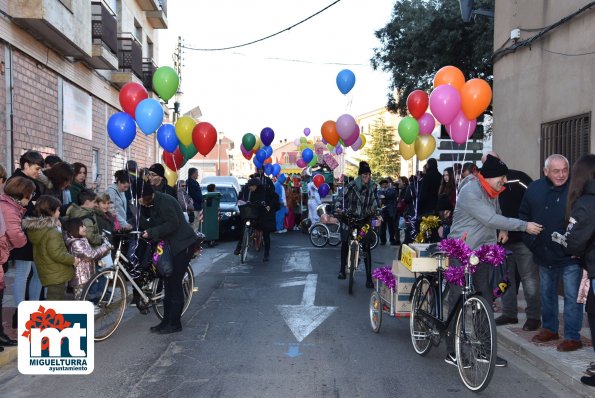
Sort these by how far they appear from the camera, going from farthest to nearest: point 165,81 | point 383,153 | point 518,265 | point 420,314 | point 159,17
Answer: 1. point 383,153
2. point 159,17
3. point 165,81
4. point 518,265
5. point 420,314

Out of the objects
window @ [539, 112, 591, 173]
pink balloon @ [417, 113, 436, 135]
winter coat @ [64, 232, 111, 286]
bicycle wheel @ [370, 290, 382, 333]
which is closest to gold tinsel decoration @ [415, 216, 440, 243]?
bicycle wheel @ [370, 290, 382, 333]

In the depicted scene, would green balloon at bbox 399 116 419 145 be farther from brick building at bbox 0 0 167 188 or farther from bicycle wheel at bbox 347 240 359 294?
brick building at bbox 0 0 167 188

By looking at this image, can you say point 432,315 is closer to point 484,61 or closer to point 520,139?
point 520,139

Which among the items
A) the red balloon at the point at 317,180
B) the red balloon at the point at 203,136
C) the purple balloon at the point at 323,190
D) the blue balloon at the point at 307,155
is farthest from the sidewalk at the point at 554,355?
the blue balloon at the point at 307,155

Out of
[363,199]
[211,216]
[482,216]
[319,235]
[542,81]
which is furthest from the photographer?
[319,235]

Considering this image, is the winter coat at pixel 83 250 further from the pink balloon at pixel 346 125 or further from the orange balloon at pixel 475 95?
the pink balloon at pixel 346 125

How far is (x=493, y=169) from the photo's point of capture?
18.5ft

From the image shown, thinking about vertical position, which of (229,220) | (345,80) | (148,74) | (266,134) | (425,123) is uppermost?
(148,74)

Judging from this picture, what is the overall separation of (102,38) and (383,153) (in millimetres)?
50193

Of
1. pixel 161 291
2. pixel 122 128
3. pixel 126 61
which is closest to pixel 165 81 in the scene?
pixel 122 128

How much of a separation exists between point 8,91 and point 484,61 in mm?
14894

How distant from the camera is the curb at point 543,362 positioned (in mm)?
5223

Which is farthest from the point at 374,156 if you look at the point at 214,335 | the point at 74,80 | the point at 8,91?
the point at 214,335

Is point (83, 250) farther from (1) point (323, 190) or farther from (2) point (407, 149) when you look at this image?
(1) point (323, 190)
